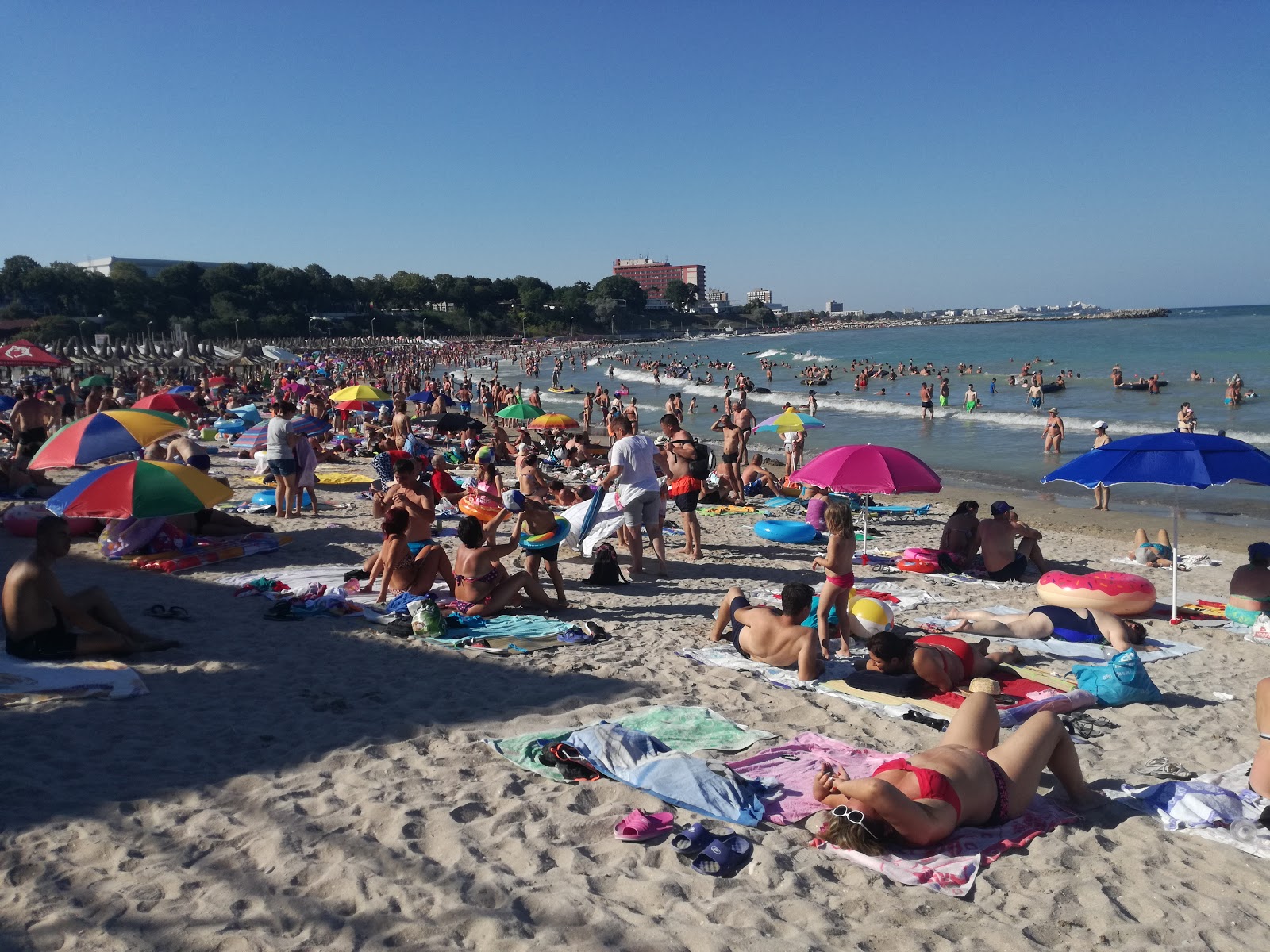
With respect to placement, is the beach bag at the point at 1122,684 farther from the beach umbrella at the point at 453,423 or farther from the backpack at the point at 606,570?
the beach umbrella at the point at 453,423

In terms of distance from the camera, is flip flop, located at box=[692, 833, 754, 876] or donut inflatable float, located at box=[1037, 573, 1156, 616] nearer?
flip flop, located at box=[692, 833, 754, 876]

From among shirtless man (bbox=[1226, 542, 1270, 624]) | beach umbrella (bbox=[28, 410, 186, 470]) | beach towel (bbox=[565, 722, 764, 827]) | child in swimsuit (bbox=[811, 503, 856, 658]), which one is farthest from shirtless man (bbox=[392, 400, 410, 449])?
shirtless man (bbox=[1226, 542, 1270, 624])

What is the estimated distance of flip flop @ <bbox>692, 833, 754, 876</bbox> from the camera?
3.13 metres

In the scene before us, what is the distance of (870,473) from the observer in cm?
753

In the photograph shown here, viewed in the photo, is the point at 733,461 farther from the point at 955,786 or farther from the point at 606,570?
the point at 955,786

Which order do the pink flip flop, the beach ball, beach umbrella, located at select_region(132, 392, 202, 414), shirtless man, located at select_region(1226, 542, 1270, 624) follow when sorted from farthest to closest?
beach umbrella, located at select_region(132, 392, 202, 414)
shirtless man, located at select_region(1226, 542, 1270, 624)
the beach ball
the pink flip flop

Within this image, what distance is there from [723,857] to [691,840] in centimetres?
14

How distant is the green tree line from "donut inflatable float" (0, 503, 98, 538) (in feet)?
172

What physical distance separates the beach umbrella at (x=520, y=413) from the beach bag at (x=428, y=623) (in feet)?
33.5

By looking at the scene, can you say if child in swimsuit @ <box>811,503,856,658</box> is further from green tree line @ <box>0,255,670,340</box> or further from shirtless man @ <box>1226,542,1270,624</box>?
green tree line @ <box>0,255,670,340</box>

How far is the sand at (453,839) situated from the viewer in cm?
274

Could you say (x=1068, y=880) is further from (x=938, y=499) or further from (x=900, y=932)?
(x=938, y=499)

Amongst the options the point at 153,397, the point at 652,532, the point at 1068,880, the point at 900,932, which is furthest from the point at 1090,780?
the point at 153,397

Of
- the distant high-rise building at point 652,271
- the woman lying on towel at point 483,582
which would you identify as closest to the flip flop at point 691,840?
the woman lying on towel at point 483,582
